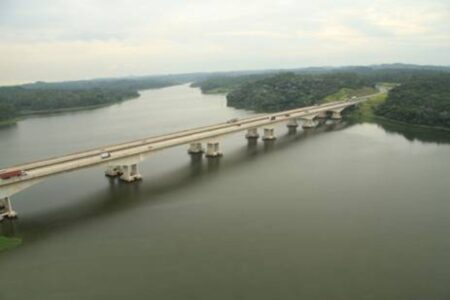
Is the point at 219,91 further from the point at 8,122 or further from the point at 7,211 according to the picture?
the point at 7,211

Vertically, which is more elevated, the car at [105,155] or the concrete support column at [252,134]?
the car at [105,155]

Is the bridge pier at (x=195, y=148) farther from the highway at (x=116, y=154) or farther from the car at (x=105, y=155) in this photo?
the car at (x=105, y=155)

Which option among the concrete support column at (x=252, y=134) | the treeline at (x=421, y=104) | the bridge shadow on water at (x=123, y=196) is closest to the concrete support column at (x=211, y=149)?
the bridge shadow on water at (x=123, y=196)

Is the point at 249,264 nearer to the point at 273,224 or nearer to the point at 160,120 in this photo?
the point at 273,224

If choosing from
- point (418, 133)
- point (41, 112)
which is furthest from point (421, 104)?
point (41, 112)

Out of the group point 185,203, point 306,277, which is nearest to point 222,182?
point 185,203

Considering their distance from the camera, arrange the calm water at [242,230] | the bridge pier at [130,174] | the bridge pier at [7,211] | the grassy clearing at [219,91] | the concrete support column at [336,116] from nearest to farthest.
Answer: the calm water at [242,230] → the bridge pier at [7,211] → the bridge pier at [130,174] → the concrete support column at [336,116] → the grassy clearing at [219,91]

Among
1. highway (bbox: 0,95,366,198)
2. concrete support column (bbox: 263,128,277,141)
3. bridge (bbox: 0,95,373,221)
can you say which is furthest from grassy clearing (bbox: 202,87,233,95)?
highway (bbox: 0,95,366,198)
